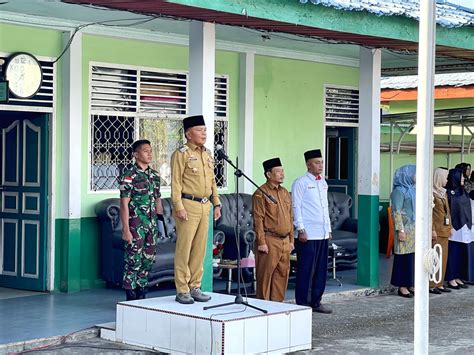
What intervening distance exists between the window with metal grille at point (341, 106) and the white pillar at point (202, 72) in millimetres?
5611

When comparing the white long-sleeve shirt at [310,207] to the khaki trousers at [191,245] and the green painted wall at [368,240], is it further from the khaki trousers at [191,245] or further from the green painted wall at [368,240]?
the green painted wall at [368,240]

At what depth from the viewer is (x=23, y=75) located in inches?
451

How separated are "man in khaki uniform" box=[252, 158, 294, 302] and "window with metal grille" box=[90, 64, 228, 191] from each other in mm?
1907

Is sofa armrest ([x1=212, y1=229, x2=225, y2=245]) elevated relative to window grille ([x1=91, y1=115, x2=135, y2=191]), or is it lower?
lower

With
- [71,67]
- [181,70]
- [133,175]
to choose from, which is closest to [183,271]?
[133,175]

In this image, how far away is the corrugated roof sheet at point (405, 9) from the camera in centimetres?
1086

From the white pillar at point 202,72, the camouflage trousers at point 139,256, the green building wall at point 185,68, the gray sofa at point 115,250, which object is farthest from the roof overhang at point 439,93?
the camouflage trousers at point 139,256

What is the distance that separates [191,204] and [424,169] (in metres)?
2.79

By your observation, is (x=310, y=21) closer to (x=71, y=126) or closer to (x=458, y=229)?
(x=71, y=126)

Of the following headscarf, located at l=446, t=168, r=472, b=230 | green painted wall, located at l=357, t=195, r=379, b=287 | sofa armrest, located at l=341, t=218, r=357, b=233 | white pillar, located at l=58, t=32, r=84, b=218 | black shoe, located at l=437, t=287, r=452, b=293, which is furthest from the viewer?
sofa armrest, located at l=341, t=218, r=357, b=233

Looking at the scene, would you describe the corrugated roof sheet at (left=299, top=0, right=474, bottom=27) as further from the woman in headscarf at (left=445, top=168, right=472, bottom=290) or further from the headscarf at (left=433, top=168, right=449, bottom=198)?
the woman in headscarf at (left=445, top=168, right=472, bottom=290)

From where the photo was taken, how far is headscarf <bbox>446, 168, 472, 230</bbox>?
13.9 metres

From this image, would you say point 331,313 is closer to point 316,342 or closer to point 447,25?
point 316,342

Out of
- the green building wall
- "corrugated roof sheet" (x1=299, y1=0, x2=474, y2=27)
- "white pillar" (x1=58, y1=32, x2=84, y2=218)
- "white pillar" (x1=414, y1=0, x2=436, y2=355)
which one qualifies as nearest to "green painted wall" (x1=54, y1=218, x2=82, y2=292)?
the green building wall
